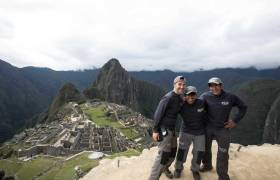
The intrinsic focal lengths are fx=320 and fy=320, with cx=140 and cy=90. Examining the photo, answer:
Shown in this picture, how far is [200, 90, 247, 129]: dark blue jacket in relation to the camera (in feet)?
30.9

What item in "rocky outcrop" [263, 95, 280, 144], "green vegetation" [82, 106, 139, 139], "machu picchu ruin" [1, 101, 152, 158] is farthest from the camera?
"rocky outcrop" [263, 95, 280, 144]

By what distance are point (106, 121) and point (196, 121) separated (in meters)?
62.3

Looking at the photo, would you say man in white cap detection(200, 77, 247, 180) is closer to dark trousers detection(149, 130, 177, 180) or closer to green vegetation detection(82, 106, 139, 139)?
dark trousers detection(149, 130, 177, 180)

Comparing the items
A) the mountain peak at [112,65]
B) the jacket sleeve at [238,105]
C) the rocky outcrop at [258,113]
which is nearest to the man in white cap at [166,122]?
the jacket sleeve at [238,105]

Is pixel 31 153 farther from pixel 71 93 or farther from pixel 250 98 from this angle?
pixel 250 98

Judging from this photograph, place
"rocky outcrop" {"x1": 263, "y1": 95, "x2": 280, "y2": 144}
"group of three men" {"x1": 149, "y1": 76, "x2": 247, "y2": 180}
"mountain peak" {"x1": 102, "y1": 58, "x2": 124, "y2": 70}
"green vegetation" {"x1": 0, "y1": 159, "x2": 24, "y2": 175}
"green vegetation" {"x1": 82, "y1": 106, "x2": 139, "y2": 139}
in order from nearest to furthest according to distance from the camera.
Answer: "group of three men" {"x1": 149, "y1": 76, "x2": 247, "y2": 180} → "green vegetation" {"x1": 0, "y1": 159, "x2": 24, "y2": 175} → "green vegetation" {"x1": 82, "y1": 106, "x2": 139, "y2": 139} → "rocky outcrop" {"x1": 263, "y1": 95, "x2": 280, "y2": 144} → "mountain peak" {"x1": 102, "y1": 58, "x2": 124, "y2": 70}

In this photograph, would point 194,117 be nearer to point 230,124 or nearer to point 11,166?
point 230,124

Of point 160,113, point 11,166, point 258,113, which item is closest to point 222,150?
point 160,113

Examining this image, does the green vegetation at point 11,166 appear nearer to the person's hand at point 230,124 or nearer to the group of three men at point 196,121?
the group of three men at point 196,121

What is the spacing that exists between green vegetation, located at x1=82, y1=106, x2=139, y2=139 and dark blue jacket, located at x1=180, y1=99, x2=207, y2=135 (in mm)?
46737

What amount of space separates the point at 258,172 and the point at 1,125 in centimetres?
20387

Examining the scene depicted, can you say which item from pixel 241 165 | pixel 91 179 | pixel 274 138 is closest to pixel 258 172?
pixel 241 165

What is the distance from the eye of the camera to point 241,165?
37.7 ft

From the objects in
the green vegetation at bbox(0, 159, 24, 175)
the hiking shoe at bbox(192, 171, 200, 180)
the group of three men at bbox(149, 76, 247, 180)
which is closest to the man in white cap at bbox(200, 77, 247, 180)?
the group of three men at bbox(149, 76, 247, 180)
